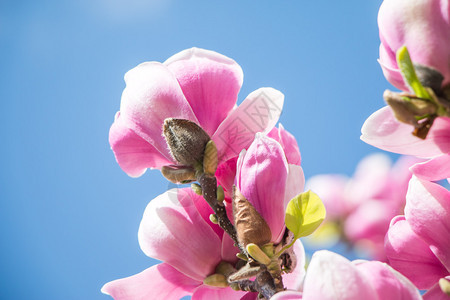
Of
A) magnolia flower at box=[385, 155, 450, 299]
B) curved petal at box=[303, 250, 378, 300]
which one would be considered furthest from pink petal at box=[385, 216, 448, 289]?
curved petal at box=[303, 250, 378, 300]

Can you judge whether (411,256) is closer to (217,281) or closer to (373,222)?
(217,281)

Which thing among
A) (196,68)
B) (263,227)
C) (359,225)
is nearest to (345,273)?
(263,227)

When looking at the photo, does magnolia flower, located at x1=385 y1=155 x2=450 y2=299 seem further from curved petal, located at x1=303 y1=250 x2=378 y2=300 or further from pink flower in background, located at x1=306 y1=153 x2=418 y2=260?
pink flower in background, located at x1=306 y1=153 x2=418 y2=260

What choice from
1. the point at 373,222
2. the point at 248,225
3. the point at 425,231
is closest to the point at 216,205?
the point at 248,225

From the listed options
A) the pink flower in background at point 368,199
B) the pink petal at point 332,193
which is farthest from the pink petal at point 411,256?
the pink petal at point 332,193

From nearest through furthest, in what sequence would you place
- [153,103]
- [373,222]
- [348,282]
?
[348,282]
[153,103]
[373,222]

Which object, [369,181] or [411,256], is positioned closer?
[411,256]

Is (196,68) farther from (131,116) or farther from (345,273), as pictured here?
(345,273)
